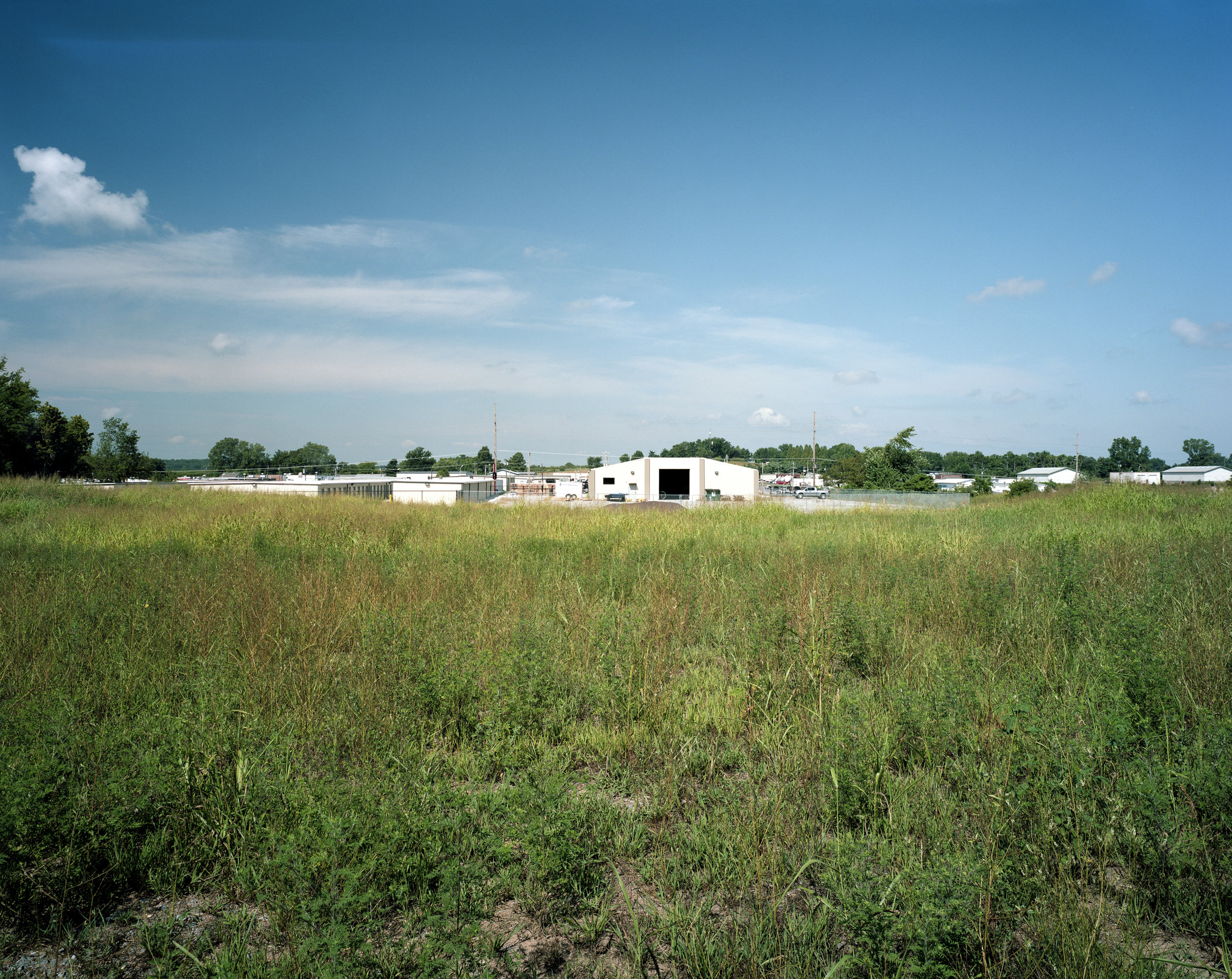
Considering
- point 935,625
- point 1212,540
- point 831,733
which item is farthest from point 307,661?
point 1212,540

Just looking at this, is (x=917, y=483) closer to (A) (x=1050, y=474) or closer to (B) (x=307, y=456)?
(A) (x=1050, y=474)

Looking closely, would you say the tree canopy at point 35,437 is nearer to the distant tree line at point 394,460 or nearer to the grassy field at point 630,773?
the distant tree line at point 394,460

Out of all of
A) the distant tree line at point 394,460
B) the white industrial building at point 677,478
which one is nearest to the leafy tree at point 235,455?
the distant tree line at point 394,460

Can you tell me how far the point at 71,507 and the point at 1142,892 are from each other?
67.0ft

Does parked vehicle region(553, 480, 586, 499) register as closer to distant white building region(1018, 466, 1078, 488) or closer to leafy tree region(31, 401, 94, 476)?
leafy tree region(31, 401, 94, 476)

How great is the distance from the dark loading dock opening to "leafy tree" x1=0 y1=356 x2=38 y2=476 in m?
44.5

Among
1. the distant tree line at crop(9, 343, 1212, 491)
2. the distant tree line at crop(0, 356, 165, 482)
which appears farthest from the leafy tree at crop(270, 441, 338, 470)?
the distant tree line at crop(0, 356, 165, 482)

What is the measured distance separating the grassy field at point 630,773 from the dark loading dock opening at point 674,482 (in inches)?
1928

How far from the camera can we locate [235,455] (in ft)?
417

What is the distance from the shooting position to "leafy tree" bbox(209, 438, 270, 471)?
12169cm

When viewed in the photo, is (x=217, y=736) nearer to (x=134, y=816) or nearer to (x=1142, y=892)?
(x=134, y=816)

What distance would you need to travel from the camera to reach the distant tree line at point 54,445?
1307 inches

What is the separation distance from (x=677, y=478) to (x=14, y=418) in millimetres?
46423

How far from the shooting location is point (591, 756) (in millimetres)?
3576
